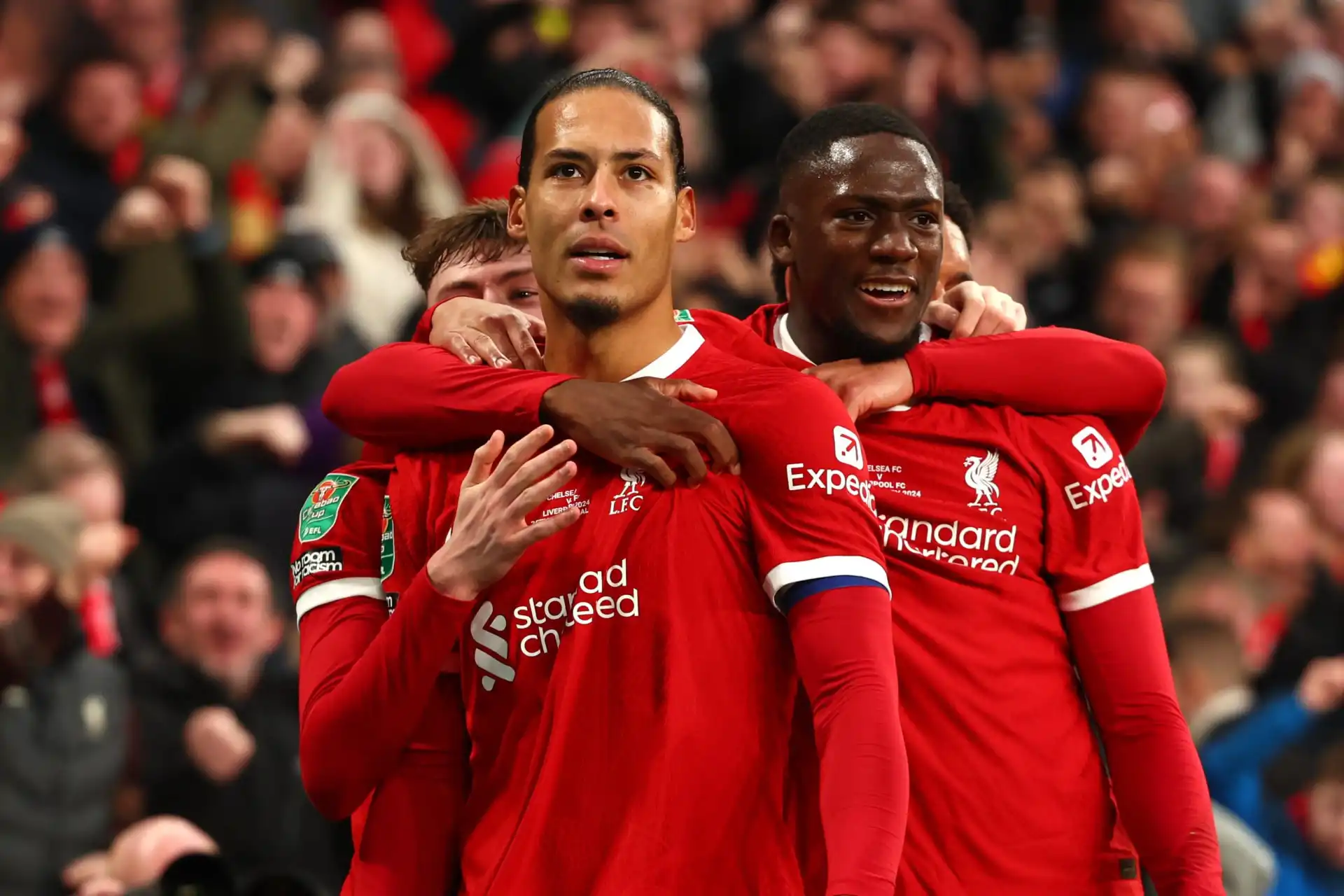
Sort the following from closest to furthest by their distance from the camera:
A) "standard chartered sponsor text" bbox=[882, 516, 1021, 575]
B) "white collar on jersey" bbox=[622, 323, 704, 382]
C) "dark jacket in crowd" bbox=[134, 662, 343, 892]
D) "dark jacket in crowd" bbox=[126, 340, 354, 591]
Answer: "white collar on jersey" bbox=[622, 323, 704, 382] → "standard chartered sponsor text" bbox=[882, 516, 1021, 575] → "dark jacket in crowd" bbox=[134, 662, 343, 892] → "dark jacket in crowd" bbox=[126, 340, 354, 591]

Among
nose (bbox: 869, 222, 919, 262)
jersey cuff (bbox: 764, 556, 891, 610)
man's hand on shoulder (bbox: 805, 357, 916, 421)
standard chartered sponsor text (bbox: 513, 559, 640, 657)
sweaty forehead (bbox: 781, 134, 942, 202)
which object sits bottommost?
standard chartered sponsor text (bbox: 513, 559, 640, 657)

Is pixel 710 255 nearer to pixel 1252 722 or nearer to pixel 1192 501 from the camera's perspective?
pixel 1192 501

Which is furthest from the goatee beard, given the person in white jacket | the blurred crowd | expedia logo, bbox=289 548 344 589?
the person in white jacket

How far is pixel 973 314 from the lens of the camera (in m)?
3.58

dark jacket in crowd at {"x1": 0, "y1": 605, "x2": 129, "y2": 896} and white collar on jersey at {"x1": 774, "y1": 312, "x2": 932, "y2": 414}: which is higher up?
white collar on jersey at {"x1": 774, "y1": 312, "x2": 932, "y2": 414}

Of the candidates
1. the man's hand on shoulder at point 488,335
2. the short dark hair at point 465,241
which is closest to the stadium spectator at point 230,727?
the short dark hair at point 465,241

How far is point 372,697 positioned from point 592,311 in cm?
67

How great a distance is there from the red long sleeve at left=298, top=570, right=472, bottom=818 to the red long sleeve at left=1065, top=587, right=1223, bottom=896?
1.09 m

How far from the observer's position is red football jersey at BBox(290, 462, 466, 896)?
9.98 feet

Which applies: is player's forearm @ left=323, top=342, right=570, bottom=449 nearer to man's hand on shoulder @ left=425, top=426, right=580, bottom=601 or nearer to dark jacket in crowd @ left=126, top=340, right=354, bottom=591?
man's hand on shoulder @ left=425, top=426, right=580, bottom=601

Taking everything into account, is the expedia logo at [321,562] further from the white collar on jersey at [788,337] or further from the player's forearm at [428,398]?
the white collar on jersey at [788,337]

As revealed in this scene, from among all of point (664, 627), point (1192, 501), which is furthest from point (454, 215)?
point (1192, 501)

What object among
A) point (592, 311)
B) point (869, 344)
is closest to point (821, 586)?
point (592, 311)

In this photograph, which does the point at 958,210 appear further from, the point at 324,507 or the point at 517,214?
the point at 324,507
